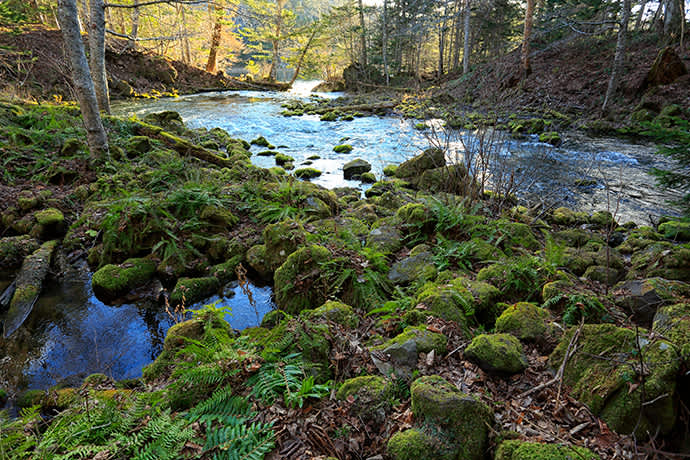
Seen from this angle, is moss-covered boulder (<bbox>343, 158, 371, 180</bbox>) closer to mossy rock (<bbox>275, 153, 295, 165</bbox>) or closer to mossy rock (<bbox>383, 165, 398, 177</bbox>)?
mossy rock (<bbox>383, 165, 398, 177</bbox>)

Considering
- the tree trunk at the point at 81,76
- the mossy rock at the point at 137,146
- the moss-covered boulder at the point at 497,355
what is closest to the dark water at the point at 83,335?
the moss-covered boulder at the point at 497,355

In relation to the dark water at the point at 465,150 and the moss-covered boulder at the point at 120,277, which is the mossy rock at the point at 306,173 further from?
the moss-covered boulder at the point at 120,277

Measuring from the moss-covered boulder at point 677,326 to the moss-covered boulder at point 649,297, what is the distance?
Answer: 8.4 inches

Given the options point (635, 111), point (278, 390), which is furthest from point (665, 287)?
point (635, 111)

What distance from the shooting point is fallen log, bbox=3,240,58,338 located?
12.7 ft

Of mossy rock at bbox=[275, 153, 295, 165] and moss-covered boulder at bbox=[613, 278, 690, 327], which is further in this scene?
mossy rock at bbox=[275, 153, 295, 165]

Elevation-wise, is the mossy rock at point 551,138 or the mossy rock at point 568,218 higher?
the mossy rock at point 551,138

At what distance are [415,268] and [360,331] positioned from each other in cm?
145

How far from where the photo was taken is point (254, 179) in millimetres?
7148

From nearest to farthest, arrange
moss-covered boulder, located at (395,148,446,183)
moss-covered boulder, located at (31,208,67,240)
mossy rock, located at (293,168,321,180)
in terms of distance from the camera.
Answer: moss-covered boulder, located at (31,208,67,240), moss-covered boulder, located at (395,148,446,183), mossy rock, located at (293,168,321,180)

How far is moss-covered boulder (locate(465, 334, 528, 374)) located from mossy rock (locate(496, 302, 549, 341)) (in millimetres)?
231

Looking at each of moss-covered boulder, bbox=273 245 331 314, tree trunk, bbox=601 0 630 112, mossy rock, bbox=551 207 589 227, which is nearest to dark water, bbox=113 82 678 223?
mossy rock, bbox=551 207 589 227

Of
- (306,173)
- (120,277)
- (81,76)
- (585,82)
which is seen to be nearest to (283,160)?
(306,173)

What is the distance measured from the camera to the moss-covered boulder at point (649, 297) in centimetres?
260
